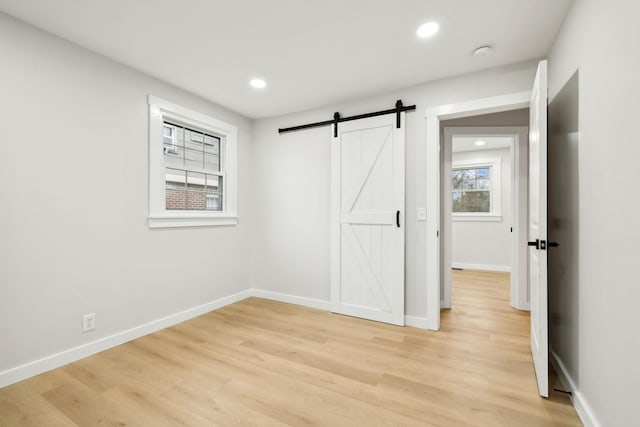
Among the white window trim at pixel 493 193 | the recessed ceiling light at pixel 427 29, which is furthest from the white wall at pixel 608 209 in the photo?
the white window trim at pixel 493 193

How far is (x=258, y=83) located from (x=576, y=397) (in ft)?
11.6

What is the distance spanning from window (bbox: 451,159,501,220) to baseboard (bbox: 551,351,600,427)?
467cm

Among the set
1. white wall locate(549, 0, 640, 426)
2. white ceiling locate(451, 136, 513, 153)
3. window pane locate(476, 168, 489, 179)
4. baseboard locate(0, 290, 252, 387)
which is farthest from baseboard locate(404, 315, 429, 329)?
window pane locate(476, 168, 489, 179)

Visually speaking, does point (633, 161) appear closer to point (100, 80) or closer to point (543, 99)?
point (543, 99)

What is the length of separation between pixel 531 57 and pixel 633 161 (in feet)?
5.89

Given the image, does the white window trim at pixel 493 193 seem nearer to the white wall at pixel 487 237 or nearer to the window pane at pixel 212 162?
the white wall at pixel 487 237

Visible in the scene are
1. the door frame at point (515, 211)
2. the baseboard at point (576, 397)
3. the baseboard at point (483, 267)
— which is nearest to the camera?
the baseboard at point (576, 397)

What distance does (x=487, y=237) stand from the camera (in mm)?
6227

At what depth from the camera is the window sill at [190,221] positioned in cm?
290

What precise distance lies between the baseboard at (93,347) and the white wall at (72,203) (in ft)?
0.15

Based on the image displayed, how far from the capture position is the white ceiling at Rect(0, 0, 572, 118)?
1904 mm

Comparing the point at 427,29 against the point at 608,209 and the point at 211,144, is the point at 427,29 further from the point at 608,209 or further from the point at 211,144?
the point at 211,144

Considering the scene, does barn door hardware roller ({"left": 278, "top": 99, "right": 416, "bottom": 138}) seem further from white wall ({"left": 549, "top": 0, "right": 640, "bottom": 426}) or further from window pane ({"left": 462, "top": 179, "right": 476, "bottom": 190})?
window pane ({"left": 462, "top": 179, "right": 476, "bottom": 190})

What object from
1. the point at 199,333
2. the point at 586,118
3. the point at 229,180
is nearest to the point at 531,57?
the point at 586,118
